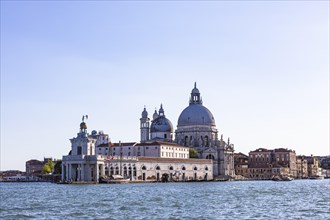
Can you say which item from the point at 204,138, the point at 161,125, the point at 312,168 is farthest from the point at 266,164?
the point at 312,168

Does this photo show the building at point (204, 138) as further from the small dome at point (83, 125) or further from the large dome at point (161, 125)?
the small dome at point (83, 125)

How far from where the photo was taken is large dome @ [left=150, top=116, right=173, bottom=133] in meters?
130

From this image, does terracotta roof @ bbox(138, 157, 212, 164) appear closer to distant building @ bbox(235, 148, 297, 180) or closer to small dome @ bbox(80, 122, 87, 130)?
small dome @ bbox(80, 122, 87, 130)

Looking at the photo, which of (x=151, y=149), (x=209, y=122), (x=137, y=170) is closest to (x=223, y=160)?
(x=209, y=122)

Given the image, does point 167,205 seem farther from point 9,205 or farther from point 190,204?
point 9,205

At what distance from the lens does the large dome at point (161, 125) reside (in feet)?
427

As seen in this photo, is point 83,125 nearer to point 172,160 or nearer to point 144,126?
point 172,160

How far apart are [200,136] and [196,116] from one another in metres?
3.99

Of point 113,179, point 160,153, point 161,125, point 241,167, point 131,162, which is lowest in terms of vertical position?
point 113,179

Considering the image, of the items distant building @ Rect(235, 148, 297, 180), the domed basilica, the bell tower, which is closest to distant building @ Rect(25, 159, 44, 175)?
the bell tower

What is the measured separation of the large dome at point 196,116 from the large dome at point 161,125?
2.74 meters

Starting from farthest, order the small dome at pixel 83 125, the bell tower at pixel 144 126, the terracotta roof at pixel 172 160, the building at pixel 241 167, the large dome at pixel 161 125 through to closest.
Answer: the building at pixel 241 167
the bell tower at pixel 144 126
the large dome at pixel 161 125
the terracotta roof at pixel 172 160
the small dome at pixel 83 125

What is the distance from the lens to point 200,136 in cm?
Answer: 12794

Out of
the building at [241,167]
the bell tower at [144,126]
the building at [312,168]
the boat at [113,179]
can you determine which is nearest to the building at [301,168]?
the building at [312,168]
